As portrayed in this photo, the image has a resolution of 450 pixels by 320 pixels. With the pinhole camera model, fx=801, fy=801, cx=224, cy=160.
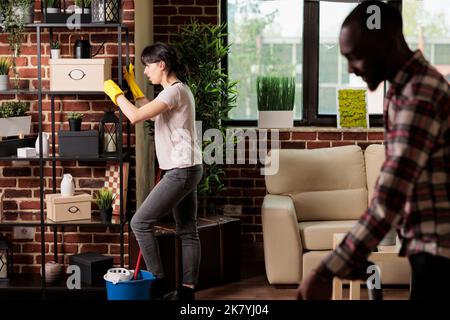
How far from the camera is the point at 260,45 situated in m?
6.13

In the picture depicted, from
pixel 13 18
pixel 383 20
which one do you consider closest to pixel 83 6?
pixel 13 18

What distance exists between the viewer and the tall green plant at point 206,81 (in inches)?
209

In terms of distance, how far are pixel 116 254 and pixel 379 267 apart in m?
1.67

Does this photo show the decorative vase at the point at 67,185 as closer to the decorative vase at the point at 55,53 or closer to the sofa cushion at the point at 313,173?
the decorative vase at the point at 55,53

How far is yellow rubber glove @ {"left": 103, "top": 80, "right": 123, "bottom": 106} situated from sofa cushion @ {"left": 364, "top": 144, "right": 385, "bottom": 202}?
1.93 m

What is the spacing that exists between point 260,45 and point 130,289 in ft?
7.98

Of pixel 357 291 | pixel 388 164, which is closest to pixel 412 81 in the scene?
pixel 388 164

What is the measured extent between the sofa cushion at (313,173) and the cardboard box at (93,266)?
4.21 ft

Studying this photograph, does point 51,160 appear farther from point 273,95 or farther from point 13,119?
point 273,95

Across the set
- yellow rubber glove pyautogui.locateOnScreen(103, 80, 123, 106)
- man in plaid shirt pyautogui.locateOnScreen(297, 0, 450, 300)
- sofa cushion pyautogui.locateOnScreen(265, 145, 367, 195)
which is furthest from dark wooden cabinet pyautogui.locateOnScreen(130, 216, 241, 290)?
man in plaid shirt pyautogui.locateOnScreen(297, 0, 450, 300)

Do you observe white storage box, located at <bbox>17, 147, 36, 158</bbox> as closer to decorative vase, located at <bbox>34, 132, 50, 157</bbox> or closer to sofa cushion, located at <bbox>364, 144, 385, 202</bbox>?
decorative vase, located at <bbox>34, 132, 50, 157</bbox>

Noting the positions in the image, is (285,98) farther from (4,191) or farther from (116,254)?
(4,191)

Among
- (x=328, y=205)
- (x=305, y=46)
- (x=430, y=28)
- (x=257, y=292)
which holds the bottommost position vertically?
(x=257, y=292)

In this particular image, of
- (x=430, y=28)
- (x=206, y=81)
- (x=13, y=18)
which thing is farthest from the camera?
(x=430, y=28)
